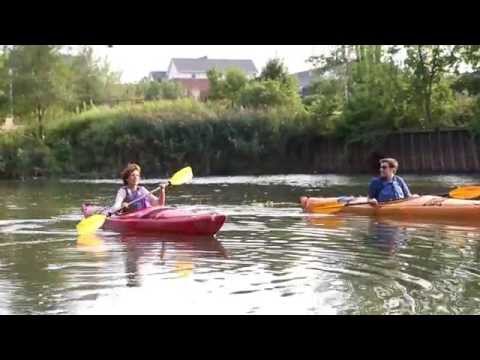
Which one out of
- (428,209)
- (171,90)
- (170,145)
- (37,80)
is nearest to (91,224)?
(428,209)

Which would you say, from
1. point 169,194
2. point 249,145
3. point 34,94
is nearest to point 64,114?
point 34,94

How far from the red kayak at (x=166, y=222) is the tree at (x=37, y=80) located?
23.3 meters

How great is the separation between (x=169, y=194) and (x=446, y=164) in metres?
11.6

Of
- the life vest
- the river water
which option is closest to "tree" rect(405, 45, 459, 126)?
the river water

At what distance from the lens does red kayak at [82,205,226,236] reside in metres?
9.32

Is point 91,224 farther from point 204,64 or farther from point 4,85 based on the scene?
point 204,64

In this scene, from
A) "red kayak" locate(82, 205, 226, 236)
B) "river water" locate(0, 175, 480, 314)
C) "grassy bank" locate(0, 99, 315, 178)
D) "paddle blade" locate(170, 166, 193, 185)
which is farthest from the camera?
"grassy bank" locate(0, 99, 315, 178)

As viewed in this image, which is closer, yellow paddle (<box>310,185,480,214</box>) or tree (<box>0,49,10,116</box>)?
yellow paddle (<box>310,185,480,214</box>)

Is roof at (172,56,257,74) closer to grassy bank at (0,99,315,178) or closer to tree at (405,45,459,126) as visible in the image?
grassy bank at (0,99,315,178)

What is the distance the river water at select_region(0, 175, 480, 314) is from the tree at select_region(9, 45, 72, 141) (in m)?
20.6

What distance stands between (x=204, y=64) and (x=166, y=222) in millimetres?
71063

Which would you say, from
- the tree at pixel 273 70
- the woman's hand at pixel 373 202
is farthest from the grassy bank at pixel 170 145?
the woman's hand at pixel 373 202
